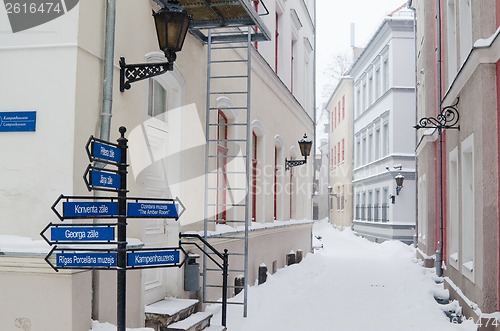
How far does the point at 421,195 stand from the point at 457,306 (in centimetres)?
900

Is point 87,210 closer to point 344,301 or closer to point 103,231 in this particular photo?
point 103,231

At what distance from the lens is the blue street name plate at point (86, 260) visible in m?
3.96

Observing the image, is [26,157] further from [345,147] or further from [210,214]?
[345,147]

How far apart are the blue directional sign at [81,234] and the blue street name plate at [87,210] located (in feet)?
0.31

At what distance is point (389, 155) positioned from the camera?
88.2ft

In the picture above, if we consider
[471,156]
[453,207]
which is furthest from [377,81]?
[471,156]

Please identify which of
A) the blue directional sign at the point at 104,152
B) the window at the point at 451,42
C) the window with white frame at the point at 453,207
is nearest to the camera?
the blue directional sign at the point at 104,152

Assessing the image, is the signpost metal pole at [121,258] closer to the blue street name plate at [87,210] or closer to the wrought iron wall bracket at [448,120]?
the blue street name plate at [87,210]

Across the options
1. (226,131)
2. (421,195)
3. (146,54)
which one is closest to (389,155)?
(421,195)

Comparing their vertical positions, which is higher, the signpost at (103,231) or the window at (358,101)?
the window at (358,101)

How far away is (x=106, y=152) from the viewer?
3971mm

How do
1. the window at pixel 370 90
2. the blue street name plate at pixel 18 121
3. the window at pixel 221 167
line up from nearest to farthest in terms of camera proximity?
the blue street name plate at pixel 18 121 → the window at pixel 221 167 → the window at pixel 370 90

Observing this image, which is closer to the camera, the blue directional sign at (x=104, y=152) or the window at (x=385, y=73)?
the blue directional sign at (x=104, y=152)
